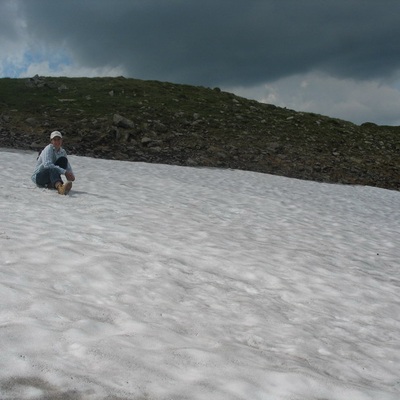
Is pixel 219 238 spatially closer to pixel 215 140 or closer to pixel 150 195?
pixel 150 195

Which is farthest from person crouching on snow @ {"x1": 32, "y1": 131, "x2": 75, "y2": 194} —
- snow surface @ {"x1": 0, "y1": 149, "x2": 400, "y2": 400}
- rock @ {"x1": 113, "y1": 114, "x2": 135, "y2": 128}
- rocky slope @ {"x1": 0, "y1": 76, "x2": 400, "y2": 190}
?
rock @ {"x1": 113, "y1": 114, "x2": 135, "y2": 128}

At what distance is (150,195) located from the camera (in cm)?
1620

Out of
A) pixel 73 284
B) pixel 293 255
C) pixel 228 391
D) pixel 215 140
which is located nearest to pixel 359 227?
pixel 293 255

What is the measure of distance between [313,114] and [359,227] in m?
29.1

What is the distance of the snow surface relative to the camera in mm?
4461

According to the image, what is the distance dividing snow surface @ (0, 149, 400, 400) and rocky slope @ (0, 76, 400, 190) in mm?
12526

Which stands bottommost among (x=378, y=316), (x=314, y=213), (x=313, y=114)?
(x=378, y=316)

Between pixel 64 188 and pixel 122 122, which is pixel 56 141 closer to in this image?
pixel 64 188

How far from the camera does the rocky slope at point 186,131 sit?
27906 mm

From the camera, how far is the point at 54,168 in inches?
544

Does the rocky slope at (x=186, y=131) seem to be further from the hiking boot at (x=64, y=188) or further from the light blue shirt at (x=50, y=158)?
the hiking boot at (x=64, y=188)

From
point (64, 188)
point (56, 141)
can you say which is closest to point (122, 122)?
point (56, 141)

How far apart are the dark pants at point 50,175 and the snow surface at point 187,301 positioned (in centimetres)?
44

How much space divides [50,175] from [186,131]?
18011mm
